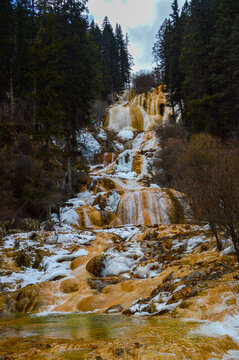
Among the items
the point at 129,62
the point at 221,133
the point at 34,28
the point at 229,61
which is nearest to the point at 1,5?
the point at 34,28

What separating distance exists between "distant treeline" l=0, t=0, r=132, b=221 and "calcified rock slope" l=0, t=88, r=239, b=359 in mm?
3176

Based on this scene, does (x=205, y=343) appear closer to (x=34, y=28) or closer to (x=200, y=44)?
(x=200, y=44)

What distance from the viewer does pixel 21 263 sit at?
11.0 m

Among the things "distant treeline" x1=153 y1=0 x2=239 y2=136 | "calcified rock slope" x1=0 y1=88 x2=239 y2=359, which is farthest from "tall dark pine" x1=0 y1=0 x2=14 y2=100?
"distant treeline" x1=153 y1=0 x2=239 y2=136

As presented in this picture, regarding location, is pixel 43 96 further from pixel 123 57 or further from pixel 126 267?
pixel 123 57

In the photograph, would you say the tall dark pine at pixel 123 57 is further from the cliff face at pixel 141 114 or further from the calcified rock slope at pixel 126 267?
the calcified rock slope at pixel 126 267

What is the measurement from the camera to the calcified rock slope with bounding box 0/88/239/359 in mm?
5418

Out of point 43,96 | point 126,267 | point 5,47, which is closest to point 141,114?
point 5,47

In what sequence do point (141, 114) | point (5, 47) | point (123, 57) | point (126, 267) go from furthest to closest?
point (123, 57) < point (141, 114) < point (5, 47) < point (126, 267)

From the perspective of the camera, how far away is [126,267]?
1027cm

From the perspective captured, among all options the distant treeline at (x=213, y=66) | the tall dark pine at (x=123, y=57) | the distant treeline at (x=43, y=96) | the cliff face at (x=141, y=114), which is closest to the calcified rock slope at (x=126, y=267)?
the distant treeline at (x=43, y=96)

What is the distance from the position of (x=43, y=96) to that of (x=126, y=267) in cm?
1511

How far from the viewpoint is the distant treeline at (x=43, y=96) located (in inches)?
696

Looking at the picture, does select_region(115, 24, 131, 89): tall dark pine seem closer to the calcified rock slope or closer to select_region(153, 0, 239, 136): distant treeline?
select_region(153, 0, 239, 136): distant treeline
